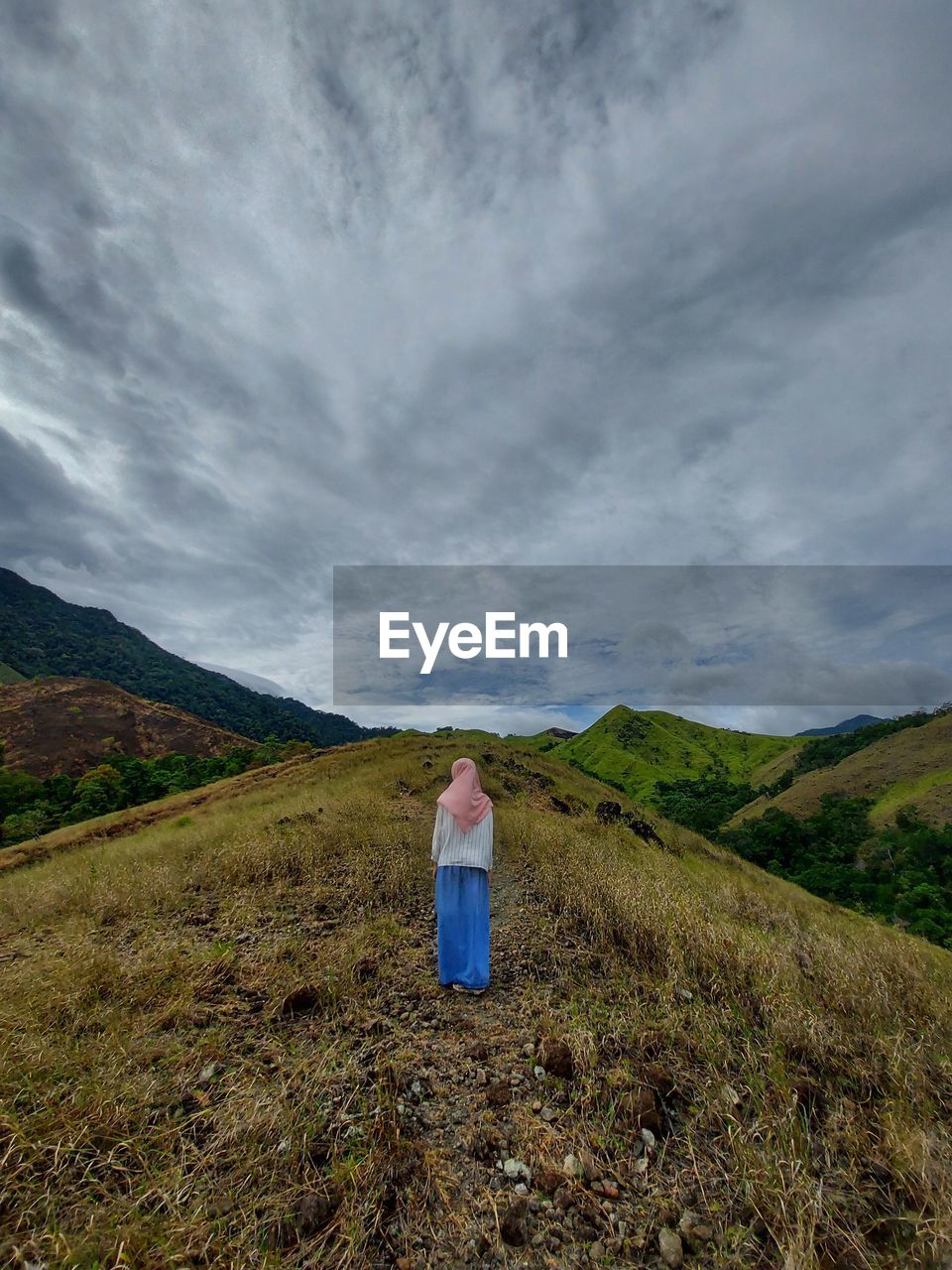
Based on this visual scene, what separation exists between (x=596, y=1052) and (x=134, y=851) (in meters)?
9.26

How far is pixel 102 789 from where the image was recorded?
114ft

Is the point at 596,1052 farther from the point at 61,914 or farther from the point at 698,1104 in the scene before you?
the point at 61,914

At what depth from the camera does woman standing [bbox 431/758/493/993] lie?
15.0 feet

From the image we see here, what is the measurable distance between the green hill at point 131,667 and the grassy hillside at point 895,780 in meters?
98.7

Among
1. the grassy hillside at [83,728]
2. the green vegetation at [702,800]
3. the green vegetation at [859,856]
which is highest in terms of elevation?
the grassy hillside at [83,728]

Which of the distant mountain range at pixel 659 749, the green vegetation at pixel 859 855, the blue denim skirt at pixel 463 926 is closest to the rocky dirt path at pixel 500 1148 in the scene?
the blue denim skirt at pixel 463 926

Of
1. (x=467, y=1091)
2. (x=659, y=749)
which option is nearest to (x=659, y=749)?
(x=659, y=749)

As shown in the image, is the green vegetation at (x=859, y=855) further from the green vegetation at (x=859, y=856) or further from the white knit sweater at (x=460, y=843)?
the white knit sweater at (x=460, y=843)

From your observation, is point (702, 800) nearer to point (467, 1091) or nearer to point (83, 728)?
point (467, 1091)

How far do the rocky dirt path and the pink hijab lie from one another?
1513mm

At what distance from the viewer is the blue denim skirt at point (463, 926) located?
456cm

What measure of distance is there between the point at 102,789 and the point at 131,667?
132 m

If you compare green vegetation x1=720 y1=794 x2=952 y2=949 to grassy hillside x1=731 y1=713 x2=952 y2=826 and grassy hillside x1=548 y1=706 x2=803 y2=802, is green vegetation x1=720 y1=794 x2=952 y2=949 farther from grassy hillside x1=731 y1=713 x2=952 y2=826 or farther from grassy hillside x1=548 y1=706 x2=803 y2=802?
grassy hillside x1=548 y1=706 x2=803 y2=802

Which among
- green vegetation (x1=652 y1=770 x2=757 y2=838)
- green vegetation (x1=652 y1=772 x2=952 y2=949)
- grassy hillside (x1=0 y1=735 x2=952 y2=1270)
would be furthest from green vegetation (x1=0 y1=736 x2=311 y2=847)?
green vegetation (x1=652 y1=770 x2=757 y2=838)
